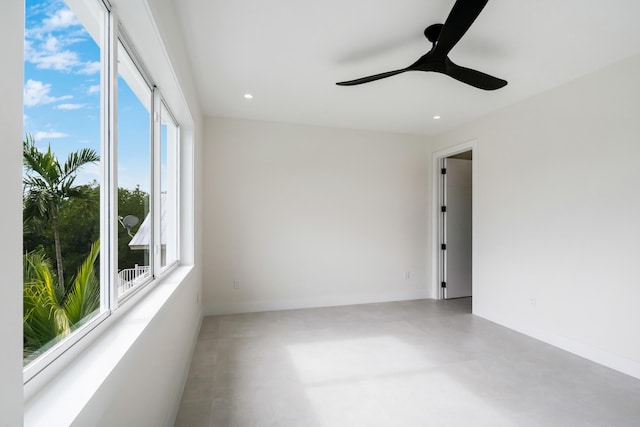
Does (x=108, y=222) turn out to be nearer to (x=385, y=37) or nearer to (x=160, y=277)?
(x=160, y=277)

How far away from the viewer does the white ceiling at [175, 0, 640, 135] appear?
73.9 inches

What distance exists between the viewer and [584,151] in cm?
273

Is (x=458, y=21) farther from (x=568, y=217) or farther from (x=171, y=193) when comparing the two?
(x=171, y=193)

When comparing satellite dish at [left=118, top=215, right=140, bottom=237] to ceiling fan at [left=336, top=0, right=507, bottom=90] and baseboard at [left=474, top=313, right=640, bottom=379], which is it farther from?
baseboard at [left=474, top=313, right=640, bottom=379]

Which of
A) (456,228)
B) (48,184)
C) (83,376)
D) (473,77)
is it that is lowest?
(83,376)

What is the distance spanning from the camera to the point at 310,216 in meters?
4.18

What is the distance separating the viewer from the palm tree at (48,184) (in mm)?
744

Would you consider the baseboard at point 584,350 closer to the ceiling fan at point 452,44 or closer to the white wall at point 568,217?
the white wall at point 568,217

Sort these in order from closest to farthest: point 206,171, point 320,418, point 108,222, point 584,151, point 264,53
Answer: point 108,222, point 320,418, point 264,53, point 584,151, point 206,171

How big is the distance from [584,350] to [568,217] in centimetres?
123

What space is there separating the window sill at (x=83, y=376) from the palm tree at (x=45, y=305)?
3.7 inches

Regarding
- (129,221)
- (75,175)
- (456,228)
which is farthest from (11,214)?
(456,228)

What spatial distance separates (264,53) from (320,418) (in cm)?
267

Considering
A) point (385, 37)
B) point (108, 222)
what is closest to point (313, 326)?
point (108, 222)
